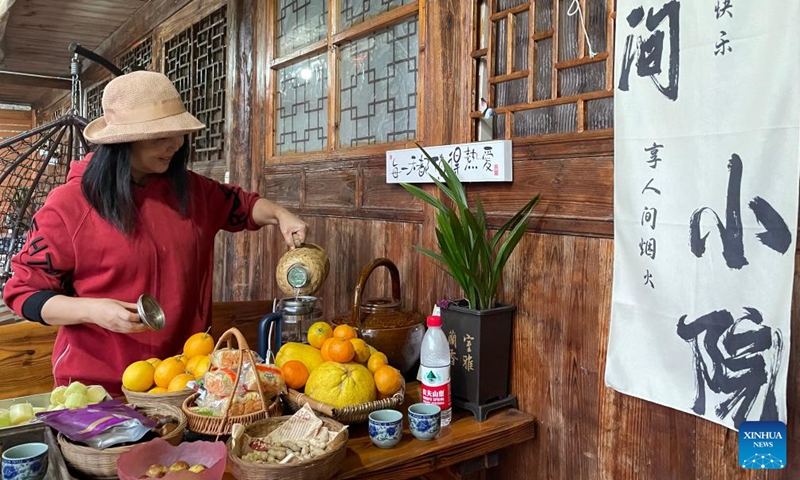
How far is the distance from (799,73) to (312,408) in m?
1.22

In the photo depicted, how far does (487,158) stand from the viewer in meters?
1.76

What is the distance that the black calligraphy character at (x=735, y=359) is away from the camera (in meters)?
1.16

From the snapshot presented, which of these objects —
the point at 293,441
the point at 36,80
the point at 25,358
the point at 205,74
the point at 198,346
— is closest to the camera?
the point at 293,441

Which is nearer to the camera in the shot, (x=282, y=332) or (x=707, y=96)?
(x=707, y=96)

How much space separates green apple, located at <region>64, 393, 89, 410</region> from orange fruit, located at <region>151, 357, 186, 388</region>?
170 mm

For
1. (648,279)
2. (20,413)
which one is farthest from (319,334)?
(648,279)

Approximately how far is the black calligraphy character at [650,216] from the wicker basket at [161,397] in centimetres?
113

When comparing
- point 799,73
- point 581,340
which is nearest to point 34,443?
point 581,340

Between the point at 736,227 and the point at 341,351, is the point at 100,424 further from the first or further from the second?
the point at 736,227

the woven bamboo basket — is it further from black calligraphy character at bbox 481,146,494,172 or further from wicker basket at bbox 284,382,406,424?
black calligraphy character at bbox 481,146,494,172

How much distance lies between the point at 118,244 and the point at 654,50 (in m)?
1.49

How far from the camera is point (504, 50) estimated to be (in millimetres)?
1786

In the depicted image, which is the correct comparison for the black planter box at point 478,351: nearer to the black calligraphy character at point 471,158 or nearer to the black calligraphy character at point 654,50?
the black calligraphy character at point 471,158

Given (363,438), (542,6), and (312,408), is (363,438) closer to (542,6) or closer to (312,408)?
(312,408)
